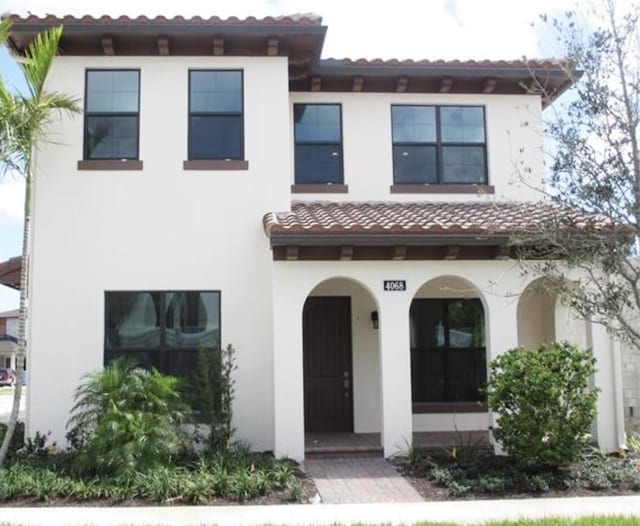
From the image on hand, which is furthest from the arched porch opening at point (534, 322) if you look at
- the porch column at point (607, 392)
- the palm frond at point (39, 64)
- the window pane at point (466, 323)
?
the palm frond at point (39, 64)

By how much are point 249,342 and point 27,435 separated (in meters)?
4.06

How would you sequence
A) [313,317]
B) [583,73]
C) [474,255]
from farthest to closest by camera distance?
[313,317] → [474,255] → [583,73]

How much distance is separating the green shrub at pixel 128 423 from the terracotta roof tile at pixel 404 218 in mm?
2995

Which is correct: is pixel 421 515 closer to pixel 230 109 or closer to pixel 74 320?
pixel 74 320

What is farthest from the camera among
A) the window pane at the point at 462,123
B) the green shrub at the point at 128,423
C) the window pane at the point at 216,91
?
the window pane at the point at 462,123

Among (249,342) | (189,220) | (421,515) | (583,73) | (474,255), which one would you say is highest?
(583,73)

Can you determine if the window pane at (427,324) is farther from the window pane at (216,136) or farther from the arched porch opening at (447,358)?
the window pane at (216,136)

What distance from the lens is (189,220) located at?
12.5 m

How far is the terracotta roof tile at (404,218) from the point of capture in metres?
11.0

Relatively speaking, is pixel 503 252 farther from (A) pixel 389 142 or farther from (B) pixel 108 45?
(B) pixel 108 45

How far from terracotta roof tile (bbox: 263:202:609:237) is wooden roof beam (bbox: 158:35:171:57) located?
3535mm

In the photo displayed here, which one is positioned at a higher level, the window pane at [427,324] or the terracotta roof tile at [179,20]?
the terracotta roof tile at [179,20]

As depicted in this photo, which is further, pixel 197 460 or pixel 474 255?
pixel 474 255

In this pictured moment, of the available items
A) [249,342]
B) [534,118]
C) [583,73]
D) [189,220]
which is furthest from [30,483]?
[534,118]
